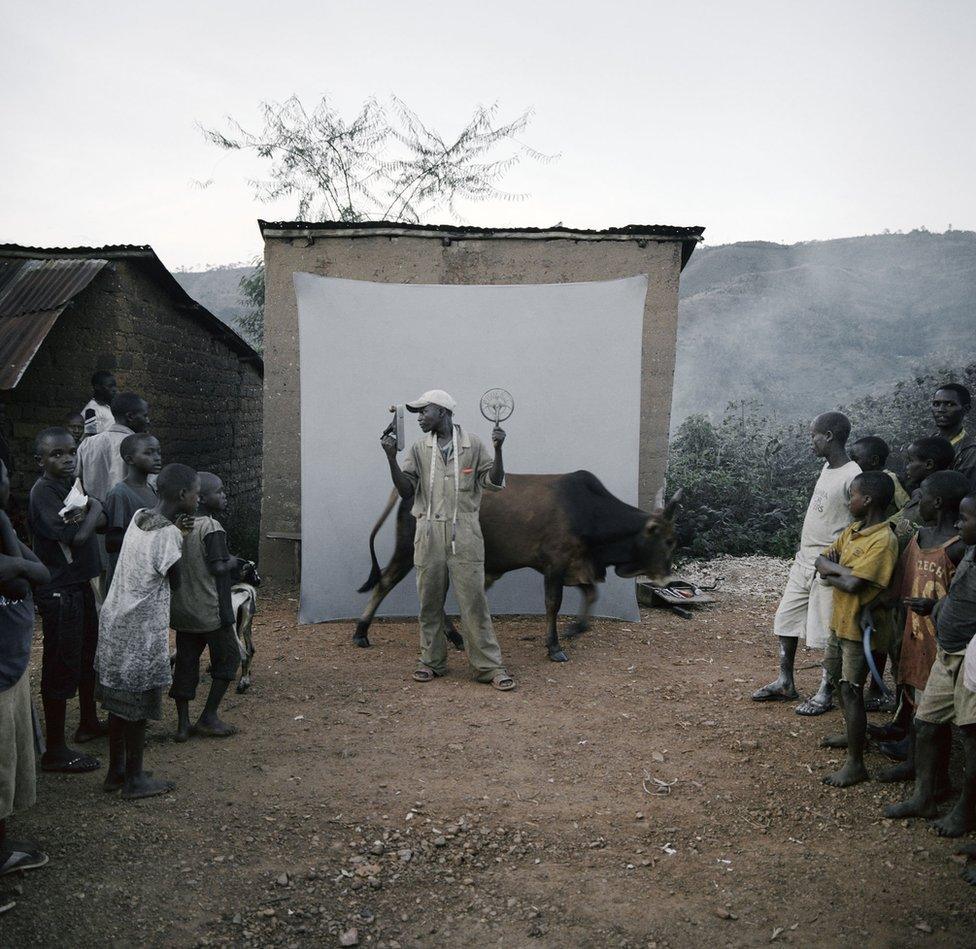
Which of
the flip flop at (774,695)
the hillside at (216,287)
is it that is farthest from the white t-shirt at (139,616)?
the hillside at (216,287)

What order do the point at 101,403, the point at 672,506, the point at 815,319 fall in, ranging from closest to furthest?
1. the point at 672,506
2. the point at 101,403
3. the point at 815,319

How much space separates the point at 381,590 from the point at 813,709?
328 centimetres

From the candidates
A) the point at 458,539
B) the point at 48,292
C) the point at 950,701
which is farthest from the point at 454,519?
the point at 48,292

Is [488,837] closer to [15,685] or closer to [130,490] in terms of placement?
[15,685]

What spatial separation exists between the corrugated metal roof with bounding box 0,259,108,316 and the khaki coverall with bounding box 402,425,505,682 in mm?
3956

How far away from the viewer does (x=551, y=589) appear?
6.33 m

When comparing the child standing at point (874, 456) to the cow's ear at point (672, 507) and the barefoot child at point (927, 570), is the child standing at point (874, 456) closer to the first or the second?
the barefoot child at point (927, 570)

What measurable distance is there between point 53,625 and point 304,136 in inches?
496

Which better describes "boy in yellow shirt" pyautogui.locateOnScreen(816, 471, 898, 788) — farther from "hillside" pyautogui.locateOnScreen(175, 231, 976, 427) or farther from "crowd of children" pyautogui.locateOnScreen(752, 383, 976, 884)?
"hillside" pyautogui.locateOnScreen(175, 231, 976, 427)

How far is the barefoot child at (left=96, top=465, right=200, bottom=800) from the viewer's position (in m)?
3.40

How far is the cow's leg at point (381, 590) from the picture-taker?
639 centimetres

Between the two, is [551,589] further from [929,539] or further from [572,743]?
[929,539]


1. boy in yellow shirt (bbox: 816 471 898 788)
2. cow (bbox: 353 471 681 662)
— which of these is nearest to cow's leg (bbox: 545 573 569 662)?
cow (bbox: 353 471 681 662)

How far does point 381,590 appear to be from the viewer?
255 inches
